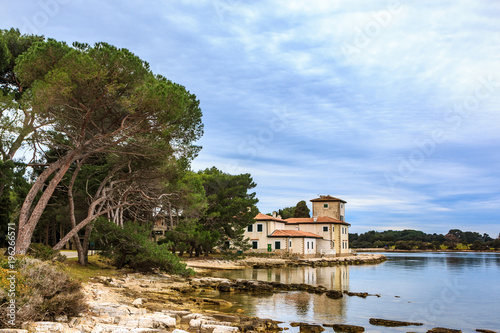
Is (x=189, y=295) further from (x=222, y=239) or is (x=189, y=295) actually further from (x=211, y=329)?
(x=222, y=239)

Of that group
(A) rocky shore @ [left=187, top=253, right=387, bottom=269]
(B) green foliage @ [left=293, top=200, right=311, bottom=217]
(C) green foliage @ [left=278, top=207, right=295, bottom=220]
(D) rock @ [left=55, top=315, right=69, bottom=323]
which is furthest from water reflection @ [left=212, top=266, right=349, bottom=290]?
(C) green foliage @ [left=278, top=207, right=295, bottom=220]

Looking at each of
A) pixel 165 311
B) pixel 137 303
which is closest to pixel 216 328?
pixel 165 311

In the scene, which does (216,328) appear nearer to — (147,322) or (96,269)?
(147,322)

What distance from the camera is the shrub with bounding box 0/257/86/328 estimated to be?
27.9 feet

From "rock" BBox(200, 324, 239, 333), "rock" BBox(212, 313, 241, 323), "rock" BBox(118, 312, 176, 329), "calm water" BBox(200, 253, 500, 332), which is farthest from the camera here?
"calm water" BBox(200, 253, 500, 332)

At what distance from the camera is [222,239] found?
44875 mm

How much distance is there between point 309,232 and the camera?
193ft

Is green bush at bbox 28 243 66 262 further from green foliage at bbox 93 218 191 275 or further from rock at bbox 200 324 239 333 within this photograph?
rock at bbox 200 324 239 333

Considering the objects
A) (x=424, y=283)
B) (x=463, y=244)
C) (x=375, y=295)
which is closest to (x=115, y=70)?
(x=375, y=295)

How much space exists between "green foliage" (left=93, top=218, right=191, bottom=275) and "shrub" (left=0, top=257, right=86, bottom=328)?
11064 millimetres

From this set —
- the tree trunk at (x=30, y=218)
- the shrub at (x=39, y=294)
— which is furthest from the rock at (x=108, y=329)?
the tree trunk at (x=30, y=218)

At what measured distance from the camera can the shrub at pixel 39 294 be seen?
8516 millimetres

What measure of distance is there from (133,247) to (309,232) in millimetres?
39730

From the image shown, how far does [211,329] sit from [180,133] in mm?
11365
